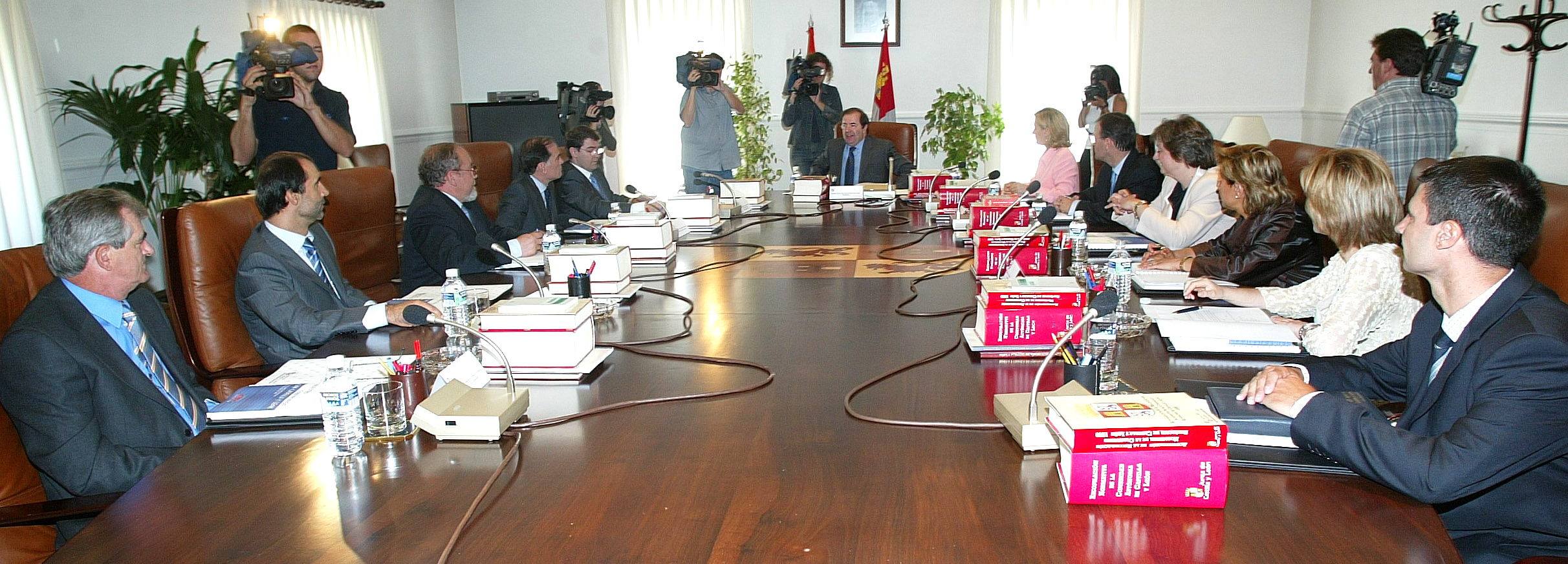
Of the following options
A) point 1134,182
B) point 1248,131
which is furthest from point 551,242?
point 1248,131

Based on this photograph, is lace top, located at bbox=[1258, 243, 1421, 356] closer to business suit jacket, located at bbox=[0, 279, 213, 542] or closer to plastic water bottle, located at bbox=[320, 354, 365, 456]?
plastic water bottle, located at bbox=[320, 354, 365, 456]

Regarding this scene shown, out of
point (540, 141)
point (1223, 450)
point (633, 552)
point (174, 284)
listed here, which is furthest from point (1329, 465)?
point (540, 141)

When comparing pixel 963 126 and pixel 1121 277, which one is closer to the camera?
pixel 1121 277

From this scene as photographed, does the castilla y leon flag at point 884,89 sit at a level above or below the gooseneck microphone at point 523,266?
above

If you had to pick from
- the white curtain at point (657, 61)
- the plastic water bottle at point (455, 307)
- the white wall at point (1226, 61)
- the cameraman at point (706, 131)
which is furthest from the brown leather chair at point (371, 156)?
the white wall at point (1226, 61)

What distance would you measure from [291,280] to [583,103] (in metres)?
3.10

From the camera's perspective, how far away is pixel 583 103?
5.47 m

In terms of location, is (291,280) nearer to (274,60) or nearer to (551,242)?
(551,242)

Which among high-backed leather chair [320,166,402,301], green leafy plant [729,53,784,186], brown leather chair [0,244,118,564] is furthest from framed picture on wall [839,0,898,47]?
brown leather chair [0,244,118,564]

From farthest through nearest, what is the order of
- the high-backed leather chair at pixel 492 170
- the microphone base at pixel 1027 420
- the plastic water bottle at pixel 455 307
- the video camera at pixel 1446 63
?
the high-backed leather chair at pixel 492 170, the video camera at pixel 1446 63, the plastic water bottle at pixel 455 307, the microphone base at pixel 1027 420

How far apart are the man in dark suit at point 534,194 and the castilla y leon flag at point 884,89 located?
335cm

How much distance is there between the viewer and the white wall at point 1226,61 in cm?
711

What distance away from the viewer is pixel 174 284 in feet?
8.25

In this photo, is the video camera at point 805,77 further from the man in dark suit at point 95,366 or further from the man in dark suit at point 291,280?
the man in dark suit at point 95,366
